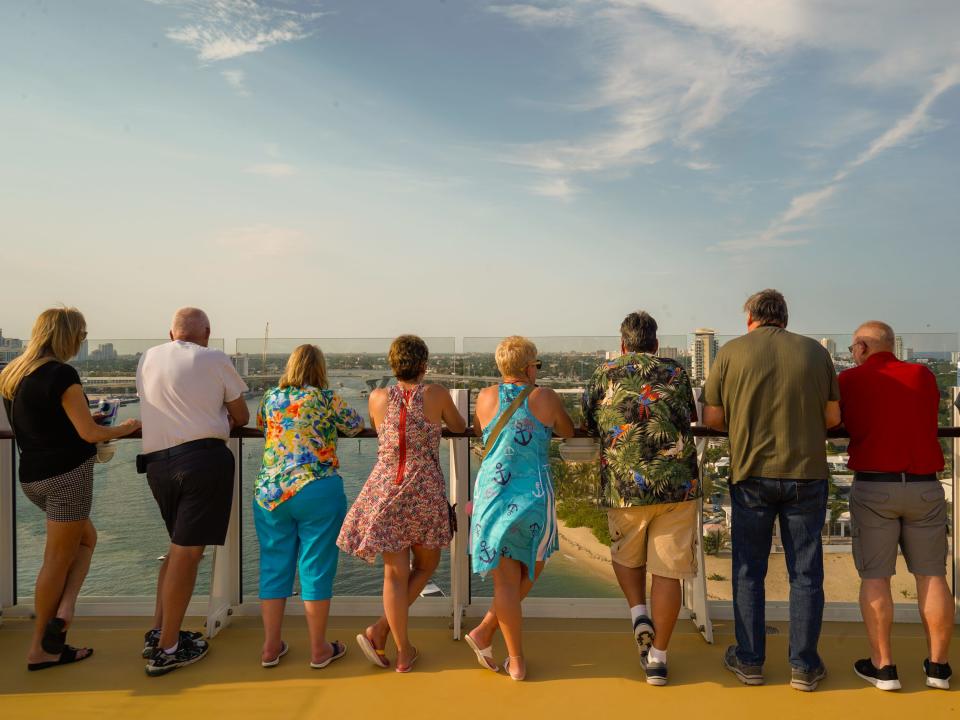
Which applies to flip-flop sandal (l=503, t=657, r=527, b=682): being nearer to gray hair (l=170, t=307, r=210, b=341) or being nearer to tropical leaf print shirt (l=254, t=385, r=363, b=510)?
tropical leaf print shirt (l=254, t=385, r=363, b=510)

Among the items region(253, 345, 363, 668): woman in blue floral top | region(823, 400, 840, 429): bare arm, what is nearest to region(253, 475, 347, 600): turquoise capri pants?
region(253, 345, 363, 668): woman in blue floral top

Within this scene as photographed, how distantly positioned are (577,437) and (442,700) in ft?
4.01

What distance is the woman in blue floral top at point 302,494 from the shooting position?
2.78 metres

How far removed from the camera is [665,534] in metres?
2.69

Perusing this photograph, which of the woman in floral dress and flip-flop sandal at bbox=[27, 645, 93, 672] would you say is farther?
flip-flop sandal at bbox=[27, 645, 93, 672]

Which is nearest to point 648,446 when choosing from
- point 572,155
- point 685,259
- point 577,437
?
point 577,437

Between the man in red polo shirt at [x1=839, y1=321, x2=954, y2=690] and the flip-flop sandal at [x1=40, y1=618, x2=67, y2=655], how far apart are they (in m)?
3.47

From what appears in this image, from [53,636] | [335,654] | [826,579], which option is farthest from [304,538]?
[826,579]

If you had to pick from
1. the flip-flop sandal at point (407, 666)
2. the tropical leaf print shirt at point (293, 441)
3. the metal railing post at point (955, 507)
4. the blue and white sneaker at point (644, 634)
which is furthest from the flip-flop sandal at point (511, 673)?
the metal railing post at point (955, 507)

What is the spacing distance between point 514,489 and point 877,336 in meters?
1.64

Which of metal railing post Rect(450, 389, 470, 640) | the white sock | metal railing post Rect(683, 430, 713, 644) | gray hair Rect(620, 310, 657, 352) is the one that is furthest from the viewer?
metal railing post Rect(450, 389, 470, 640)

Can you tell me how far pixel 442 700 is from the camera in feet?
8.43

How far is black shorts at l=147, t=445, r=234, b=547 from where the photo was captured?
279 cm

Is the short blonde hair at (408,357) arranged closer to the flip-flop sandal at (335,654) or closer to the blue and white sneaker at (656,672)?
the flip-flop sandal at (335,654)
